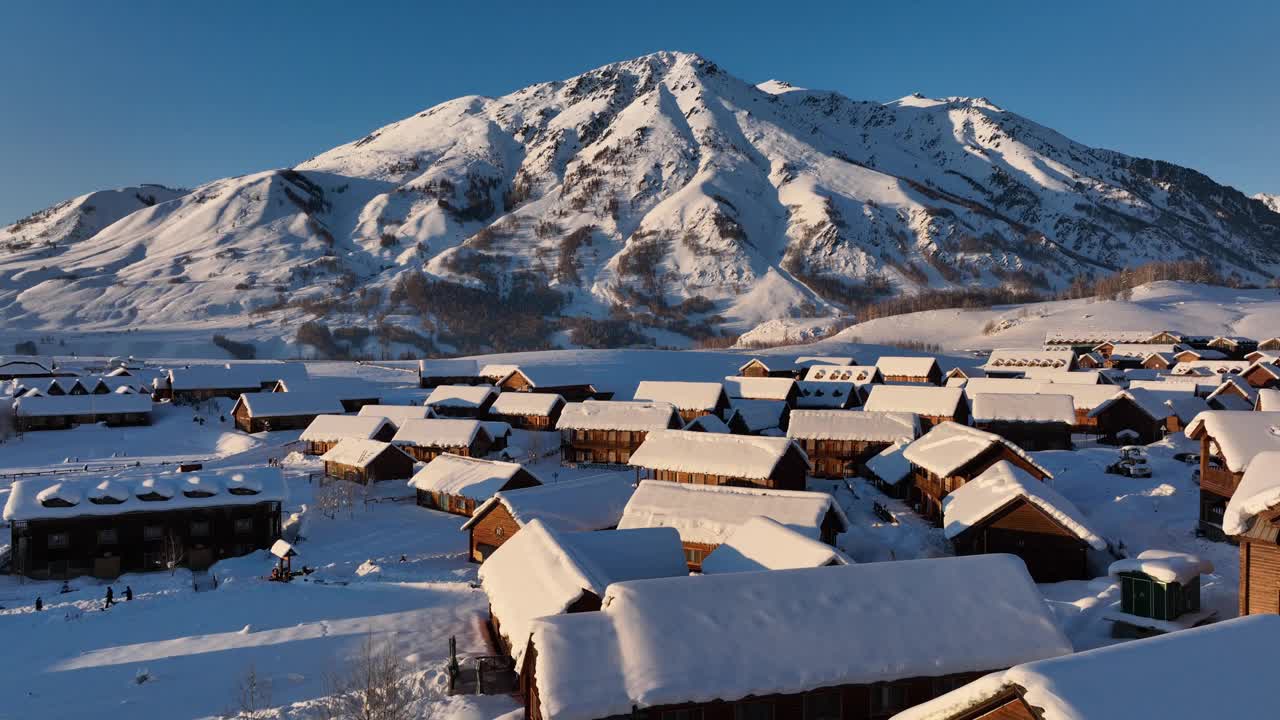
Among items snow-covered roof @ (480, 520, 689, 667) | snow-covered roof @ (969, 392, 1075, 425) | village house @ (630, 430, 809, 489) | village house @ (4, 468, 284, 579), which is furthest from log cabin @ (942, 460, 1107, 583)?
village house @ (4, 468, 284, 579)

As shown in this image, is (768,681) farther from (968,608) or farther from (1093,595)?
(1093,595)

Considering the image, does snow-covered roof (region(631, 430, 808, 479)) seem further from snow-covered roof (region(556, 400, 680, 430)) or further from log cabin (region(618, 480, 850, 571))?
snow-covered roof (region(556, 400, 680, 430))

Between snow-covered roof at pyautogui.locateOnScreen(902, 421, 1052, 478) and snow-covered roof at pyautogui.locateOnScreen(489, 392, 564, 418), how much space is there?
3480 cm

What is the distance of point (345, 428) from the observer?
6156cm

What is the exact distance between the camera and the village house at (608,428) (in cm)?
5938

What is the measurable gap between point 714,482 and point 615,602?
28297mm

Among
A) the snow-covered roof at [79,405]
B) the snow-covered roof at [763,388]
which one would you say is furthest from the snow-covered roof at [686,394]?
the snow-covered roof at [79,405]

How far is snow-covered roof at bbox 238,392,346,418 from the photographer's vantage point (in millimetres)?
73438

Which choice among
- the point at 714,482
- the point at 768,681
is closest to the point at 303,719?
the point at 768,681

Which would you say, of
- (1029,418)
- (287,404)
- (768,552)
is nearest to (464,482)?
(768,552)

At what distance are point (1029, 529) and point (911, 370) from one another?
6738 cm

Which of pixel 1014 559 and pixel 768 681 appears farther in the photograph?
A: pixel 1014 559

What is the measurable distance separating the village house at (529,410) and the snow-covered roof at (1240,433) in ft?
160

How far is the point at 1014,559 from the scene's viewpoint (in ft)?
62.6
